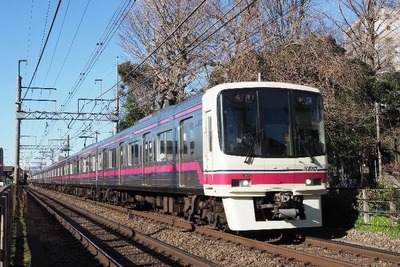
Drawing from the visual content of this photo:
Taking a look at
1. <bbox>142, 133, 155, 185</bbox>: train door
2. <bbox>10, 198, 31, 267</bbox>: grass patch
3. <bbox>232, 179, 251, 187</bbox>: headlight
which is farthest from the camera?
<bbox>142, 133, 155, 185</bbox>: train door

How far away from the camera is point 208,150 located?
1103 cm

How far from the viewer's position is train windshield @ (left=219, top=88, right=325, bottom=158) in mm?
10516

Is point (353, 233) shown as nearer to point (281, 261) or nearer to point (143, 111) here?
point (281, 261)

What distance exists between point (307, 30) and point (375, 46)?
350 inches

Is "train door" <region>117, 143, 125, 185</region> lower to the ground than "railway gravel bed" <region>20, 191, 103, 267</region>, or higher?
higher

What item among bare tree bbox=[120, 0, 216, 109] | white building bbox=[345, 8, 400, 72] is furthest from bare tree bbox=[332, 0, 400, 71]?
bare tree bbox=[120, 0, 216, 109]

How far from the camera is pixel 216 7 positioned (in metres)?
25.1

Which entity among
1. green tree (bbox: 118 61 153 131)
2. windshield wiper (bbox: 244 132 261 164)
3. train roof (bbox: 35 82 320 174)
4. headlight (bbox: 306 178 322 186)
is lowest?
headlight (bbox: 306 178 322 186)

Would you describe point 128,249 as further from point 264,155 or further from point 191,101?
point 191,101

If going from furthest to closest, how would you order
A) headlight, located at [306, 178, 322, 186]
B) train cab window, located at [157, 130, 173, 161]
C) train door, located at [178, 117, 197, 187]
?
1. train cab window, located at [157, 130, 173, 161]
2. train door, located at [178, 117, 197, 187]
3. headlight, located at [306, 178, 322, 186]

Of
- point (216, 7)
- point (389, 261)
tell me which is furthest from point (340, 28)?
point (389, 261)

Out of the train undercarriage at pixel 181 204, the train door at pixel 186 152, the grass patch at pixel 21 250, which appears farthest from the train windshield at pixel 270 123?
the grass patch at pixel 21 250

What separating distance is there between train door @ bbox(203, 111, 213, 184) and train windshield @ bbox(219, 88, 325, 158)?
0.51 m

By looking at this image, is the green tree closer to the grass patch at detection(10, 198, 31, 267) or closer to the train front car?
the grass patch at detection(10, 198, 31, 267)
